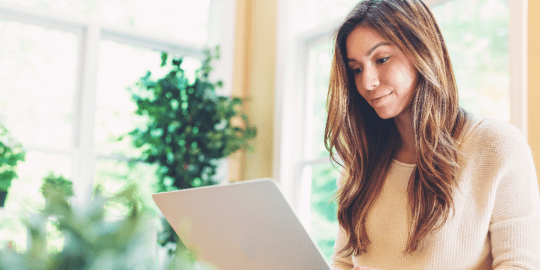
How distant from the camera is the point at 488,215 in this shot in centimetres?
121

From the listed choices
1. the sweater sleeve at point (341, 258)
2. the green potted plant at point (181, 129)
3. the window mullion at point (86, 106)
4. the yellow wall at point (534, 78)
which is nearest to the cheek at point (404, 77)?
the sweater sleeve at point (341, 258)

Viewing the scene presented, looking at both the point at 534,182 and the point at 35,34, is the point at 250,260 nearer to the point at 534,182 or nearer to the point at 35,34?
the point at 534,182

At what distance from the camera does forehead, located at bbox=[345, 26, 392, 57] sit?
4.31 feet

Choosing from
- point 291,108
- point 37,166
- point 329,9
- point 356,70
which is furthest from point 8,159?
point 329,9

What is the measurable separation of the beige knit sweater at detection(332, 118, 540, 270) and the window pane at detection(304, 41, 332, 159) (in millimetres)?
1938

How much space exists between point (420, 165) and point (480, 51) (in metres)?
1.17

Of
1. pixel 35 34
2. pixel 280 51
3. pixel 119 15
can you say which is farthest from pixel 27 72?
pixel 280 51

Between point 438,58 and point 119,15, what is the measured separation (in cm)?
269

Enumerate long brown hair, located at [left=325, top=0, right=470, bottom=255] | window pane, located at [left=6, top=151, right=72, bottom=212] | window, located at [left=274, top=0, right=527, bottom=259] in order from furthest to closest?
window pane, located at [left=6, top=151, right=72, bottom=212] → window, located at [left=274, top=0, right=527, bottom=259] → long brown hair, located at [left=325, top=0, right=470, bottom=255]

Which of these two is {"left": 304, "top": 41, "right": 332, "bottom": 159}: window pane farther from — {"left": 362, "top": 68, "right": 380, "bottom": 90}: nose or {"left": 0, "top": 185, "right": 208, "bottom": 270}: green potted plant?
{"left": 0, "top": 185, "right": 208, "bottom": 270}: green potted plant

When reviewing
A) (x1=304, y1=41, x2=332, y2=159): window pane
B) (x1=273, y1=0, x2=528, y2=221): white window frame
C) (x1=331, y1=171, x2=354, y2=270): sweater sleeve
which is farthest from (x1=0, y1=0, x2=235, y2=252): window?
(x1=331, y1=171, x2=354, y2=270): sweater sleeve

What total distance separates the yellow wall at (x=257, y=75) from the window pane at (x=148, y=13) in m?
0.30

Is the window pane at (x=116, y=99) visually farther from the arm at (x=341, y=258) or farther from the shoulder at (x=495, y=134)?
the shoulder at (x=495, y=134)

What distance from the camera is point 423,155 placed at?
128 cm
